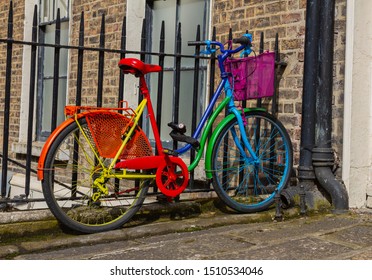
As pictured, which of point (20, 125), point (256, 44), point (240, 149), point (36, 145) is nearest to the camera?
point (240, 149)

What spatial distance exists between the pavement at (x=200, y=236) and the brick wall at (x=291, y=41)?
2.73 ft

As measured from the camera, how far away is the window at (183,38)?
592cm

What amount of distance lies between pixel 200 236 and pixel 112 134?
881mm

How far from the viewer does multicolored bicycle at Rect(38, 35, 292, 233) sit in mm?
3812

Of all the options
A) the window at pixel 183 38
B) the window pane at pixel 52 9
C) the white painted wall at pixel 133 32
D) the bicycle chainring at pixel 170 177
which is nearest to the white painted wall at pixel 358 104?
the bicycle chainring at pixel 170 177

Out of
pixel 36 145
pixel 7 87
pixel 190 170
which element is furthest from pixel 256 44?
pixel 36 145

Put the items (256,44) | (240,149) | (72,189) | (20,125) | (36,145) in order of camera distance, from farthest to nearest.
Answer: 1. (20,125)
2. (36,145)
3. (256,44)
4. (240,149)
5. (72,189)

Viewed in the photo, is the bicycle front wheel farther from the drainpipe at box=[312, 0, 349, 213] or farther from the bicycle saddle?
the bicycle saddle

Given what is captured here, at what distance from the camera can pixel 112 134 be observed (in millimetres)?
3895

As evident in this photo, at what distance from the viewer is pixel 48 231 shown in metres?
3.85

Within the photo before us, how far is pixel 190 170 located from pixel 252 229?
2.17 ft

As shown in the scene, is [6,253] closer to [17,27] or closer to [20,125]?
[20,125]

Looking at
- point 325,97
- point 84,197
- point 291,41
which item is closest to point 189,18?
point 291,41

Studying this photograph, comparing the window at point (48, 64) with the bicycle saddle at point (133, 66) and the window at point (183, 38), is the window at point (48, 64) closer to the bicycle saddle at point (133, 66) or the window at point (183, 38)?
the window at point (183, 38)
